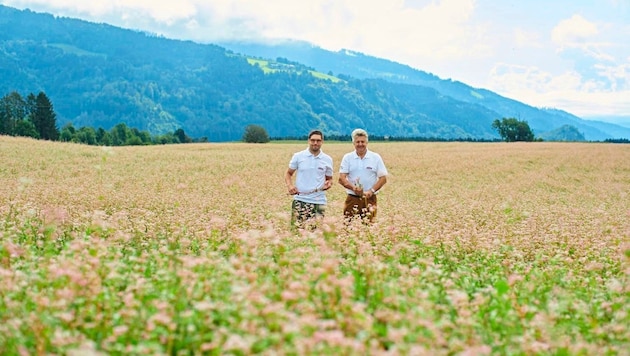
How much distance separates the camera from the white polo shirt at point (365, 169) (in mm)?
10898

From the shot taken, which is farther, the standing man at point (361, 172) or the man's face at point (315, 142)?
the standing man at point (361, 172)

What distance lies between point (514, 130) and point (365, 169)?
115 m

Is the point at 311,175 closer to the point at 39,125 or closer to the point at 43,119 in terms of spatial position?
the point at 39,125

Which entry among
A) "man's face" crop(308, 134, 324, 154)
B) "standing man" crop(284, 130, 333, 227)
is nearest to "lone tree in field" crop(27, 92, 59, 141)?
"standing man" crop(284, 130, 333, 227)

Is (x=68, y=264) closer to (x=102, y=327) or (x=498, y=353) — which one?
(x=102, y=327)

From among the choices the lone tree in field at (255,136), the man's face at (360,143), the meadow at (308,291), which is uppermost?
the lone tree in field at (255,136)

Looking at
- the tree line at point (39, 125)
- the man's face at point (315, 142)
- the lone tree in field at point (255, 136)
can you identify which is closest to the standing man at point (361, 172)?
the man's face at point (315, 142)

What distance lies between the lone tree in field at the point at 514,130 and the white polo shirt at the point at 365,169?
368ft

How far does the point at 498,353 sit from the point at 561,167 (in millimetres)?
36096

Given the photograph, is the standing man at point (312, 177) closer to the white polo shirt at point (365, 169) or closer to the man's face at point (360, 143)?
the white polo shirt at point (365, 169)

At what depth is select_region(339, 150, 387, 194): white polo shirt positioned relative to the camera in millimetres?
10898

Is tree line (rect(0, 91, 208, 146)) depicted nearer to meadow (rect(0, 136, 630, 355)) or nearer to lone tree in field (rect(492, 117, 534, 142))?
lone tree in field (rect(492, 117, 534, 142))

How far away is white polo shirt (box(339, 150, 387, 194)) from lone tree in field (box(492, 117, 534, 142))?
11229 centimetres

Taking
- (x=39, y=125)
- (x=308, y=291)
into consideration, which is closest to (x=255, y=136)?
(x=39, y=125)
